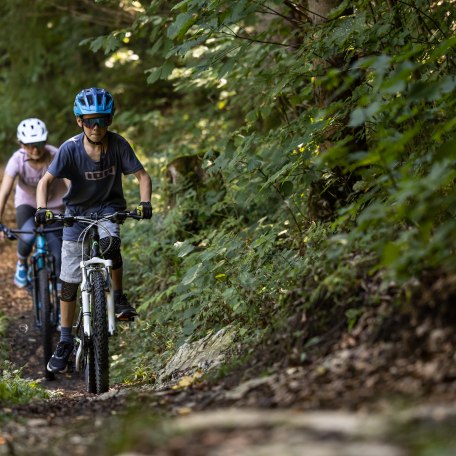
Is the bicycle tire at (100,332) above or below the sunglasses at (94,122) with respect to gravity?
below

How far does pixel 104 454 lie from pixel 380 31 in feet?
13.2

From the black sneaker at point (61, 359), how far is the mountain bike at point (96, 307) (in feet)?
1.72

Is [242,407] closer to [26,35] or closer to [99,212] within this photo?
[99,212]

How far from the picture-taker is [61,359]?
7.64m

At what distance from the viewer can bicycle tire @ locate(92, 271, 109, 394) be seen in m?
6.78

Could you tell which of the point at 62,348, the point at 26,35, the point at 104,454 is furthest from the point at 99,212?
the point at 26,35

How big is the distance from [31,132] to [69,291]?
2.66 metres

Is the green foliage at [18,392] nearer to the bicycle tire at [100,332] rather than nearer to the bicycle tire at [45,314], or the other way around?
the bicycle tire at [100,332]

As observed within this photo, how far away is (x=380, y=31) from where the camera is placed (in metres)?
6.18

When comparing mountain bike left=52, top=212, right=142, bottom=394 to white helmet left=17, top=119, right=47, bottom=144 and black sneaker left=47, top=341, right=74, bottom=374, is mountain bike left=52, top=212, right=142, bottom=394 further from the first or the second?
white helmet left=17, top=119, right=47, bottom=144

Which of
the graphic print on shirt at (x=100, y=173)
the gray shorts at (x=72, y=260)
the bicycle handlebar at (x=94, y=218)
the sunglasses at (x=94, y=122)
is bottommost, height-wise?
the gray shorts at (x=72, y=260)

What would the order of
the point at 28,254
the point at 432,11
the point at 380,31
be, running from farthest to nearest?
the point at 28,254 → the point at 432,11 → the point at 380,31

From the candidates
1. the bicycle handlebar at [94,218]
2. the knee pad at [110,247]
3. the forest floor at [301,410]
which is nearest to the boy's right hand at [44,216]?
the bicycle handlebar at [94,218]

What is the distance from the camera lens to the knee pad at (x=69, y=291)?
7523 mm
